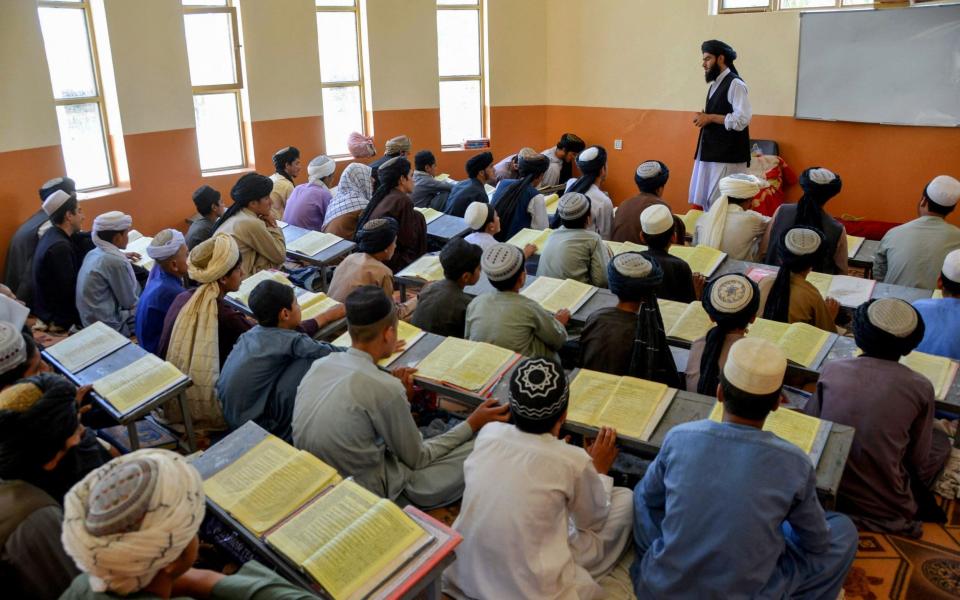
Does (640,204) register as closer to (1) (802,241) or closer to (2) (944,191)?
(1) (802,241)

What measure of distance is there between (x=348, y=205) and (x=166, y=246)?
93.3 inches

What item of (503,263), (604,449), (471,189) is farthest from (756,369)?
(471,189)

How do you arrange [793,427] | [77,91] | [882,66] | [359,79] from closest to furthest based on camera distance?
[793,427] → [882,66] → [77,91] → [359,79]

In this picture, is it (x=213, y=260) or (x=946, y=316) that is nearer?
(x=946, y=316)

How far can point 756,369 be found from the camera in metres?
2.13

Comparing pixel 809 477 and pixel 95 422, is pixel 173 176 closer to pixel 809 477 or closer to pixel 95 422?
pixel 95 422

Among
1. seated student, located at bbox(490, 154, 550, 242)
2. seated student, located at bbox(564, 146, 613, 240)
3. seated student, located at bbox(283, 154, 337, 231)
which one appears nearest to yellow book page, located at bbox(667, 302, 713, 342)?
seated student, located at bbox(564, 146, 613, 240)

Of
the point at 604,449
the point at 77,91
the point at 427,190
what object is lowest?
the point at 604,449

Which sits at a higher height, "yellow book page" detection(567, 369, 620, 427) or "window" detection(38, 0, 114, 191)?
"window" detection(38, 0, 114, 191)

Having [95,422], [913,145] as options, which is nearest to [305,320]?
[95,422]

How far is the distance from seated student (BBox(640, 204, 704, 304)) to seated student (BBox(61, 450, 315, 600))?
120 inches

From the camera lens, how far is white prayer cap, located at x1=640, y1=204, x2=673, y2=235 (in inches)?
163

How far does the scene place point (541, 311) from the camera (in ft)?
11.6

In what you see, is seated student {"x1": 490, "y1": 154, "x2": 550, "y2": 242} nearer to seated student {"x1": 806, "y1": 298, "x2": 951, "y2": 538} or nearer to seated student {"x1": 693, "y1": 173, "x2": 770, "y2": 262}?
seated student {"x1": 693, "y1": 173, "x2": 770, "y2": 262}
